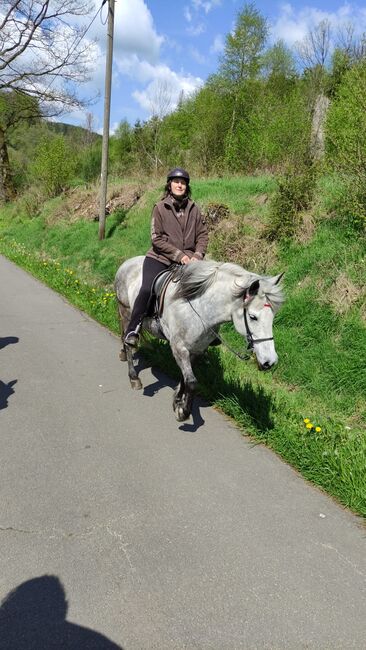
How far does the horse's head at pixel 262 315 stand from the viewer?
3863 millimetres

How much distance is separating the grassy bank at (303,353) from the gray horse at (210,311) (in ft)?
3.04

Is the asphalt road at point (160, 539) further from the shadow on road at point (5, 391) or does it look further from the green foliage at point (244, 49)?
the green foliage at point (244, 49)

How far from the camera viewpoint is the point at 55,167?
2341 cm

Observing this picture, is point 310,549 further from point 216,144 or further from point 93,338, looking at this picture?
point 216,144

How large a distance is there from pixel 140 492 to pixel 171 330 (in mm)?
1993

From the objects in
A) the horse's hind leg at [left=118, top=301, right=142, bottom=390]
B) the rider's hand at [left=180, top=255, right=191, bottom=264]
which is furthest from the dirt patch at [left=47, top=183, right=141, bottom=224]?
the rider's hand at [left=180, top=255, right=191, bottom=264]

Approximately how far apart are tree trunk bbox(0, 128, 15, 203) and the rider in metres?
31.7

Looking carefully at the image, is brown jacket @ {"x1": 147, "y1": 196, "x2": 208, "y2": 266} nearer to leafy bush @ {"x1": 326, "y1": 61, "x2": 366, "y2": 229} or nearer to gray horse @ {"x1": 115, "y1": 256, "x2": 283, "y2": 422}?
gray horse @ {"x1": 115, "y1": 256, "x2": 283, "y2": 422}

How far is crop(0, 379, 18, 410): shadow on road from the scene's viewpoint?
5.26 m

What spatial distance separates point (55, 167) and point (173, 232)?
20.8 meters

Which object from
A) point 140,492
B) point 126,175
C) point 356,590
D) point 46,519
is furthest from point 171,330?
point 126,175

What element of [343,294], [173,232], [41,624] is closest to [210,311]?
[173,232]

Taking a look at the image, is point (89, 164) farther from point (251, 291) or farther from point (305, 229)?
point (251, 291)

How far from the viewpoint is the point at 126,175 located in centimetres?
2083
